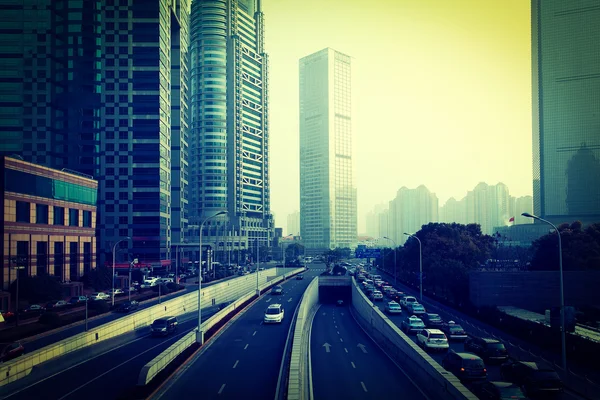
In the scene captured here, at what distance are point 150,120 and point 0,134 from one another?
104 ft

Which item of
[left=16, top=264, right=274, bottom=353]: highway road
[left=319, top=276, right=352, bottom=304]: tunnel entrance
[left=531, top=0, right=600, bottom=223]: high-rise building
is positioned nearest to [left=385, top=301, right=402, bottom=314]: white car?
[left=16, top=264, right=274, bottom=353]: highway road

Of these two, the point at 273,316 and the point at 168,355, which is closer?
the point at 168,355

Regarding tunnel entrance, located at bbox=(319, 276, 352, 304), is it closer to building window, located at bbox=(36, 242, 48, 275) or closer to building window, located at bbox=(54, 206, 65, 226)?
building window, located at bbox=(54, 206, 65, 226)

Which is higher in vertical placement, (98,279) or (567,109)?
(567,109)

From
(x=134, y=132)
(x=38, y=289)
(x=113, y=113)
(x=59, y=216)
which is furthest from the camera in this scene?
(x=113, y=113)

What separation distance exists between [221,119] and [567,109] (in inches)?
5127

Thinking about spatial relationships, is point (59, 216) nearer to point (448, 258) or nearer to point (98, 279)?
point (98, 279)

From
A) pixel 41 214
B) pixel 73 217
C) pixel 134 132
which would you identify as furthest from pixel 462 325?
pixel 134 132

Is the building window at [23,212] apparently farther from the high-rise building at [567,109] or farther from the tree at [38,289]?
the high-rise building at [567,109]

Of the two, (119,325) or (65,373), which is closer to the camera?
(65,373)

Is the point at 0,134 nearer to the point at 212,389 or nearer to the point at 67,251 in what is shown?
the point at 67,251

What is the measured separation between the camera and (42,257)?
2589 inches

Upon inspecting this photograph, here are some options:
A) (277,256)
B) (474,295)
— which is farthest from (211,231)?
(474,295)

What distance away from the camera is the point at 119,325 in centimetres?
3981
